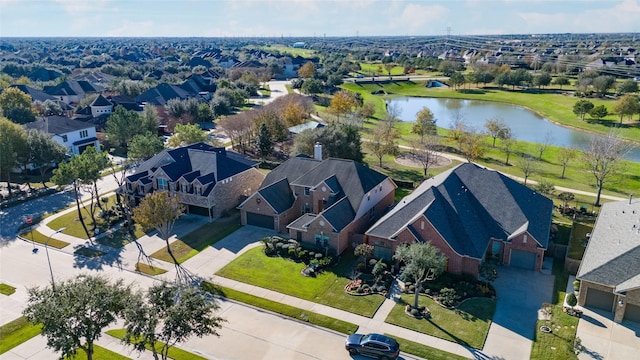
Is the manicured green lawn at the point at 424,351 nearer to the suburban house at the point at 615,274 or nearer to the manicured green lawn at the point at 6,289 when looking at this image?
the suburban house at the point at 615,274

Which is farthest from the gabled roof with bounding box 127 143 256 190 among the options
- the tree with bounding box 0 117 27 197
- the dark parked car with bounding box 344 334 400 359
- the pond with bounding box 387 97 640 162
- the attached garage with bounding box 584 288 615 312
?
the pond with bounding box 387 97 640 162

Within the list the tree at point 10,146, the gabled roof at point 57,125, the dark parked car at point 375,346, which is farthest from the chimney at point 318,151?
the gabled roof at point 57,125

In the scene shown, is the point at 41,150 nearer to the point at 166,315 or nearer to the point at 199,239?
the point at 199,239

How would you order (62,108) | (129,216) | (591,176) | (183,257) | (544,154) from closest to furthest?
1. (183,257)
2. (129,216)
3. (591,176)
4. (544,154)
5. (62,108)

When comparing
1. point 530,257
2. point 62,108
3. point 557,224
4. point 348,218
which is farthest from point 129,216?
point 62,108

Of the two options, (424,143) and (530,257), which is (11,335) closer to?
(530,257)
